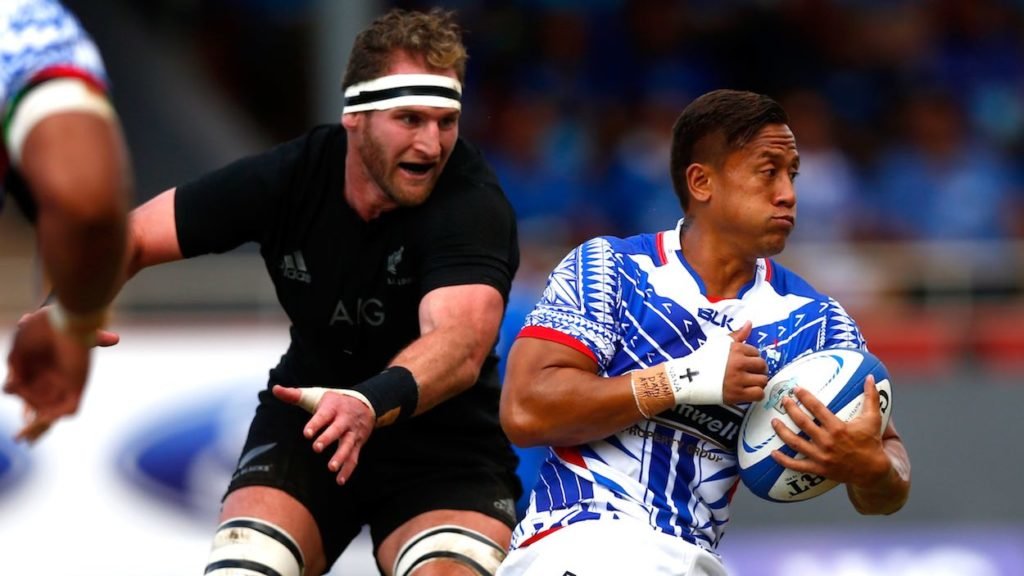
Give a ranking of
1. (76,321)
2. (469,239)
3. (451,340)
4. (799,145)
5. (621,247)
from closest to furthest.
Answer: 1. (76,321)
2. (621,247)
3. (451,340)
4. (469,239)
5. (799,145)

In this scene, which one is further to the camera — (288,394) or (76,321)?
(288,394)

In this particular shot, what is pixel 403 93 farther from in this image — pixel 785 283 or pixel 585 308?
pixel 785 283

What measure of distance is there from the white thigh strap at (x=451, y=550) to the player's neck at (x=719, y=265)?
1.09 metres

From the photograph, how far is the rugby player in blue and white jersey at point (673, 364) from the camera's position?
443cm

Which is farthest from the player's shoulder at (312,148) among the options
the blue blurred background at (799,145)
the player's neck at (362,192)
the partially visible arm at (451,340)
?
the blue blurred background at (799,145)

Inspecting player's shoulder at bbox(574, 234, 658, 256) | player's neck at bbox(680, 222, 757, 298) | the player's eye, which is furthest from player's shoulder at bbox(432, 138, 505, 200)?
player's neck at bbox(680, 222, 757, 298)

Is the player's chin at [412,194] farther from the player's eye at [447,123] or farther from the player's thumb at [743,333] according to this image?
the player's thumb at [743,333]

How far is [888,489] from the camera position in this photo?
4492 mm

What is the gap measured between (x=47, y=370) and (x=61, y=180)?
49cm

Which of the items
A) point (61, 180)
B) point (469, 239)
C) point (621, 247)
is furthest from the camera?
point (469, 239)

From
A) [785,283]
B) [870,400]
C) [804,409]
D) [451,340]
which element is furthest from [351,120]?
[870,400]

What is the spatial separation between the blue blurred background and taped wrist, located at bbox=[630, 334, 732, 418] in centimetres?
345

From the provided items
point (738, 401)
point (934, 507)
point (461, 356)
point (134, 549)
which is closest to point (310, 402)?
point (461, 356)

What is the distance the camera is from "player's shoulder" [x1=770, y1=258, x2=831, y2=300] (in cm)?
476
